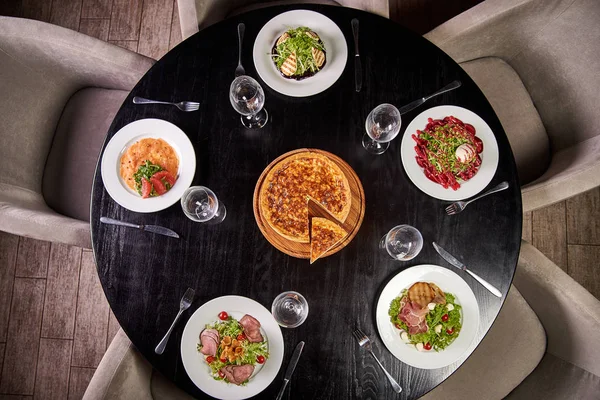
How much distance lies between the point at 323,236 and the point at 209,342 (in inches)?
25.8

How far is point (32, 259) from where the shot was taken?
10.6ft

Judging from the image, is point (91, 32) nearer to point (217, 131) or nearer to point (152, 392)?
point (217, 131)

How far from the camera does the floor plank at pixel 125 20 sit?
3.44 metres

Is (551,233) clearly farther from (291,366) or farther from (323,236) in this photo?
(291,366)

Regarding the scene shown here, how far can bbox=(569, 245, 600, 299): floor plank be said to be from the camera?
311 cm

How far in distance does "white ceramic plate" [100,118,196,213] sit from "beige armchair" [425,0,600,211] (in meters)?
1.37

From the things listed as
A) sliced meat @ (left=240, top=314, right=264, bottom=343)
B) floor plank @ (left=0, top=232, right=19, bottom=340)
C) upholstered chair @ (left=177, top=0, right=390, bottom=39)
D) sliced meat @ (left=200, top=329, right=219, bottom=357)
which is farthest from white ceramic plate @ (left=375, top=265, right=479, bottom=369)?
floor plank @ (left=0, top=232, right=19, bottom=340)

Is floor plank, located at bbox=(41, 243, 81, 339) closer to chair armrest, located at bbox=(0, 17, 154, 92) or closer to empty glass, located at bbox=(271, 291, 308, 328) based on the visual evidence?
chair armrest, located at bbox=(0, 17, 154, 92)

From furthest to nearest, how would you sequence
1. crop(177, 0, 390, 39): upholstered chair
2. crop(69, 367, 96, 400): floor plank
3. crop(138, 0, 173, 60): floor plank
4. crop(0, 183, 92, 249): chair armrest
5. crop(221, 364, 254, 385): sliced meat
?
crop(138, 0, 173, 60): floor plank → crop(69, 367, 96, 400): floor plank → crop(177, 0, 390, 39): upholstered chair → crop(0, 183, 92, 249): chair armrest → crop(221, 364, 254, 385): sliced meat

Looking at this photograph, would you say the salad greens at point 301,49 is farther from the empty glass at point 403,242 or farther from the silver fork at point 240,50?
the empty glass at point 403,242

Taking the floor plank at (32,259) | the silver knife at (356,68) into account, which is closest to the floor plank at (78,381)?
the floor plank at (32,259)

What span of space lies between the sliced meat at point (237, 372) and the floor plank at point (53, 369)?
1946mm

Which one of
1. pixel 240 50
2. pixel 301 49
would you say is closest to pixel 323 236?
pixel 301 49

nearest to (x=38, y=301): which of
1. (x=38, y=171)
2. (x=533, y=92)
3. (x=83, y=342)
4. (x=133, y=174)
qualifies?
(x=83, y=342)
